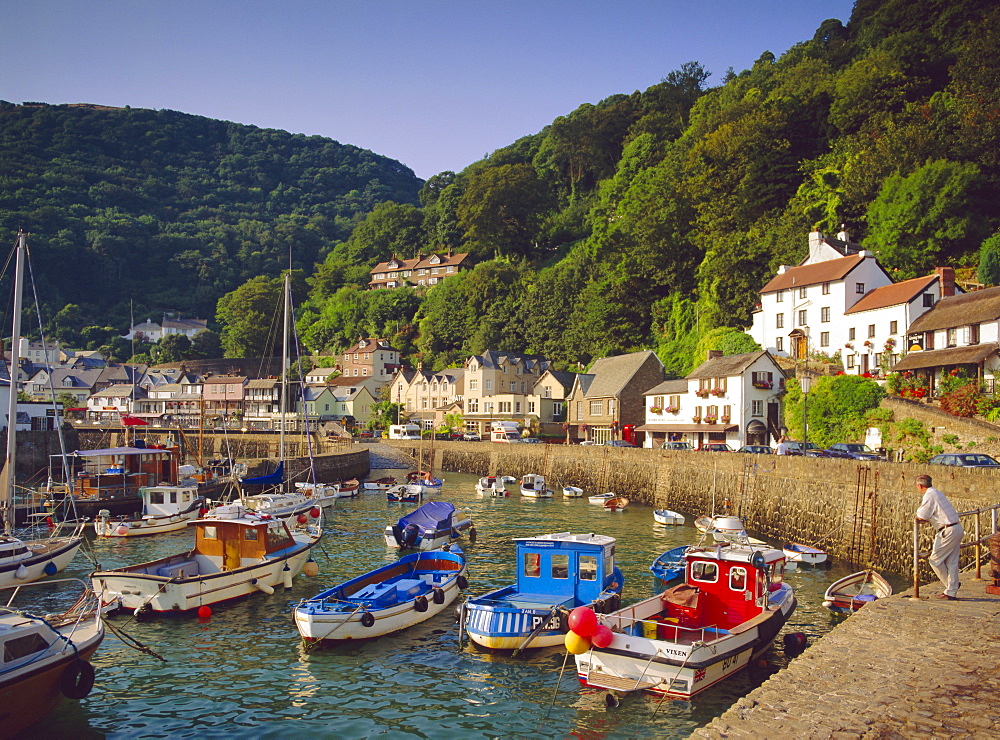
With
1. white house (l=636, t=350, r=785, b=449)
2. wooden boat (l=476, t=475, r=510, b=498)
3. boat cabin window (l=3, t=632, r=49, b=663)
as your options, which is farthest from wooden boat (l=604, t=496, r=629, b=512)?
boat cabin window (l=3, t=632, r=49, b=663)

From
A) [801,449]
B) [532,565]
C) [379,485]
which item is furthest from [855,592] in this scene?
[379,485]

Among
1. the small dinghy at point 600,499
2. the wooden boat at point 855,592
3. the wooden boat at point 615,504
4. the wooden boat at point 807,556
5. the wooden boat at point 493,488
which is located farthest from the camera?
the wooden boat at point 493,488

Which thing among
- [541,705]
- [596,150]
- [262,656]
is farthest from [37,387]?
[541,705]

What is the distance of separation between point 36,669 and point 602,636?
37.1ft

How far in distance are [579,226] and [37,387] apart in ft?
302

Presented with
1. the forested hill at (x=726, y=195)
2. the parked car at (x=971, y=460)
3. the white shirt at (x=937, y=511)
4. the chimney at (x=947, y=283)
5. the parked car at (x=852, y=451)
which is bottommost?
the parked car at (x=852, y=451)

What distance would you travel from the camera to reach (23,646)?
13.4 meters

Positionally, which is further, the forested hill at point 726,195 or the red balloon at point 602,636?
the forested hill at point 726,195

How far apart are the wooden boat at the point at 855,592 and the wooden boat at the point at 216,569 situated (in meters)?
18.2

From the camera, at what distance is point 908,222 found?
180ft

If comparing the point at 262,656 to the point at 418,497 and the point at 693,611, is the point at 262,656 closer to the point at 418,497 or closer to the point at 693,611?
the point at 693,611

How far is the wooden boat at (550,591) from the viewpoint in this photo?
17797mm

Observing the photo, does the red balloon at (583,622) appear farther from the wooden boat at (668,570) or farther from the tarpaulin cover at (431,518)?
the tarpaulin cover at (431,518)

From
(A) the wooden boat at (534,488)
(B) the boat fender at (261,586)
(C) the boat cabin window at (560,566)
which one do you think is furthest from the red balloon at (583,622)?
(A) the wooden boat at (534,488)
